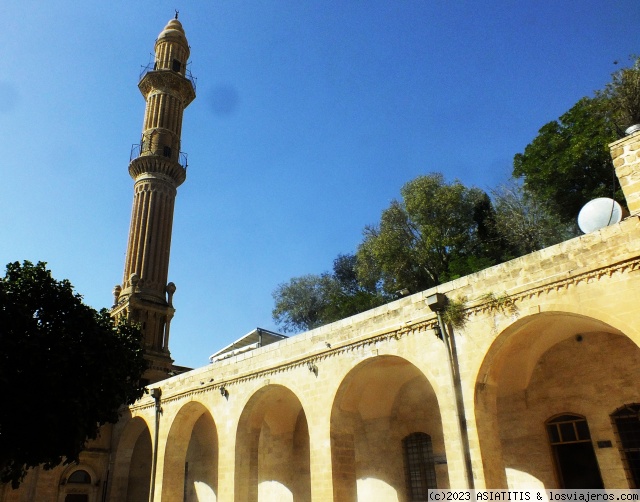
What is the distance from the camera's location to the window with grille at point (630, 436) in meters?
10.1

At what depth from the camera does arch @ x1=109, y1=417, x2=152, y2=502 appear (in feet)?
66.3

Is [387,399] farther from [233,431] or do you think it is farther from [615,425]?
[615,425]

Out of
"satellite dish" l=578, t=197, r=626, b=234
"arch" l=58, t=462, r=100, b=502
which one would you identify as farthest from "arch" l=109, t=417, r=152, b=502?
"satellite dish" l=578, t=197, r=626, b=234

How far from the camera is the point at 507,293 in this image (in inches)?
398

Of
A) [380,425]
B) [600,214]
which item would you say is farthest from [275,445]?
[600,214]

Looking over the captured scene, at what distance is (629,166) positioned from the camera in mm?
9406

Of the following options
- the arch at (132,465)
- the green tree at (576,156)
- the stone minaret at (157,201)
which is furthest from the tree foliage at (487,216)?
the arch at (132,465)

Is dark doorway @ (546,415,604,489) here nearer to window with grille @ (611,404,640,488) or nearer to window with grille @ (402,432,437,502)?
window with grille @ (611,404,640,488)

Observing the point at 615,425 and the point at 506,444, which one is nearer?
the point at 615,425

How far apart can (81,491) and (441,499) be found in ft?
49.8

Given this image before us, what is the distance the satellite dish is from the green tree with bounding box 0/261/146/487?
453 inches

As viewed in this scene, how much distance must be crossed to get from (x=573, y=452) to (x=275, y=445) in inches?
373

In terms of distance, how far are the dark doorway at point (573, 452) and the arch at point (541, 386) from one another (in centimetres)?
15

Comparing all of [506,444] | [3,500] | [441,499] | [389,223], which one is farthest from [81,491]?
[389,223]
